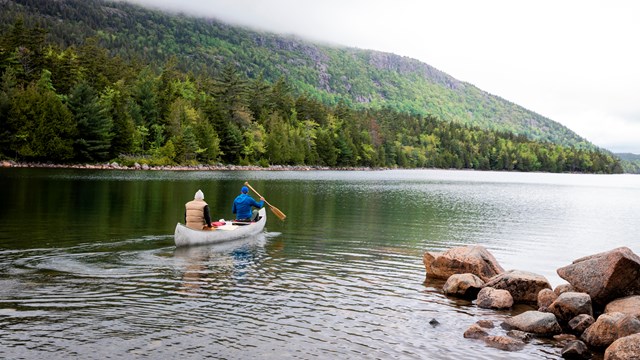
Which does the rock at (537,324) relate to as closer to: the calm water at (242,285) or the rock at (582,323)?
the rock at (582,323)

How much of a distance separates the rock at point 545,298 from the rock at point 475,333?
4257mm

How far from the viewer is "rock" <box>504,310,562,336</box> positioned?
1478cm

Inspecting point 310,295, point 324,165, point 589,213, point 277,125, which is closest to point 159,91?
point 277,125

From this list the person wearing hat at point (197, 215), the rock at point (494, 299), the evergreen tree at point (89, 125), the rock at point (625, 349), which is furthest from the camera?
the evergreen tree at point (89, 125)

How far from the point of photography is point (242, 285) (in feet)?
60.2

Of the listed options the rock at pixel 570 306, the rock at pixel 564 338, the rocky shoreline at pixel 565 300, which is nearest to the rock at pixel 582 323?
the rocky shoreline at pixel 565 300

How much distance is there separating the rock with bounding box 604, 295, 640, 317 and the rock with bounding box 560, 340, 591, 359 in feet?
9.91

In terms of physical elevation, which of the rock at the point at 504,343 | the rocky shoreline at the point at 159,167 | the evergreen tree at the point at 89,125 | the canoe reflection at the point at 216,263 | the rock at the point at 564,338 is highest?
the evergreen tree at the point at 89,125

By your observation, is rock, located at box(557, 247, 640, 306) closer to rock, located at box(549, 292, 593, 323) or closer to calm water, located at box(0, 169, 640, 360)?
rock, located at box(549, 292, 593, 323)

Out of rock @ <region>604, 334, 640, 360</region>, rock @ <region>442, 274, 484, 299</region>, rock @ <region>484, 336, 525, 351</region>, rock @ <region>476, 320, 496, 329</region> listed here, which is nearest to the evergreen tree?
rock @ <region>442, 274, 484, 299</region>

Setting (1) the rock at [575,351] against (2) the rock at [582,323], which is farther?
(2) the rock at [582,323]

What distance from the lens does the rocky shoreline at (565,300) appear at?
13.6m

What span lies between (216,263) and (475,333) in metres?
12.0

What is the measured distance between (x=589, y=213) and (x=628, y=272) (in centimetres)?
4593
